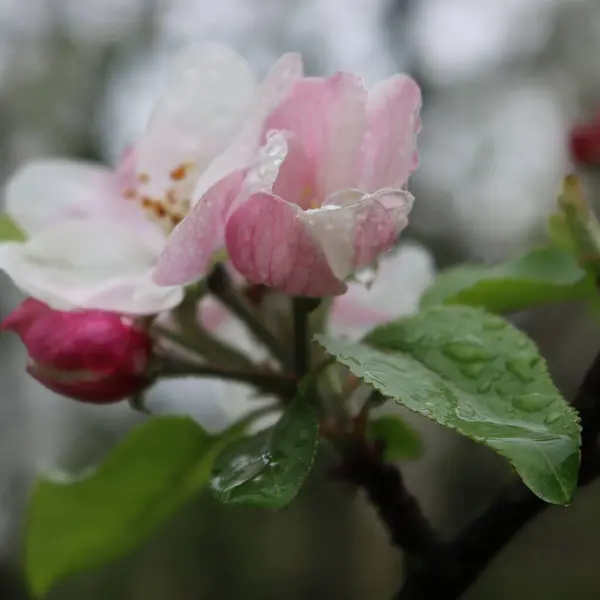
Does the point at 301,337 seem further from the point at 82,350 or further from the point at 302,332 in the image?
the point at 82,350

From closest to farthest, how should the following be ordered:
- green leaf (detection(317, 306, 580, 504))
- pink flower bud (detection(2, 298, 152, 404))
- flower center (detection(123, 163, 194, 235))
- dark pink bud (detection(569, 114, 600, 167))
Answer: green leaf (detection(317, 306, 580, 504)), pink flower bud (detection(2, 298, 152, 404)), flower center (detection(123, 163, 194, 235)), dark pink bud (detection(569, 114, 600, 167))

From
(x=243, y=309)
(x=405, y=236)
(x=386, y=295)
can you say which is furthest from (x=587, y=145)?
(x=405, y=236)

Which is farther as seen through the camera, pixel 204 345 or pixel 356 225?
pixel 204 345

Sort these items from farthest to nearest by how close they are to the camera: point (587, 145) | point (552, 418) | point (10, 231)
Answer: point (587, 145), point (10, 231), point (552, 418)

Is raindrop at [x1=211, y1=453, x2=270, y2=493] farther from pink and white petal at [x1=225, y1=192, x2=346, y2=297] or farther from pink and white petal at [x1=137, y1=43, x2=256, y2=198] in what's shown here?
pink and white petal at [x1=137, y1=43, x2=256, y2=198]

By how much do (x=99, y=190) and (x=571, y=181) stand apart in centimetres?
29

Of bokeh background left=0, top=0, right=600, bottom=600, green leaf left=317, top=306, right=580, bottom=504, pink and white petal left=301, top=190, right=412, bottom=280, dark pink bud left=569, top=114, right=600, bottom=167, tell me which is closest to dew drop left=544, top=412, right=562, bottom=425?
green leaf left=317, top=306, right=580, bottom=504

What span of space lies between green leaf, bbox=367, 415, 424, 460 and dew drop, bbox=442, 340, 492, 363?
205mm

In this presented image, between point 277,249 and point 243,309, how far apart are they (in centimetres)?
14

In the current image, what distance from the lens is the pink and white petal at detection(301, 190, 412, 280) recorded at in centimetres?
34

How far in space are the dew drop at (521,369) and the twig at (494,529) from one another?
0.19 ft

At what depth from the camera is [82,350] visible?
39cm

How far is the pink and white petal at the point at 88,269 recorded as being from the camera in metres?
0.39

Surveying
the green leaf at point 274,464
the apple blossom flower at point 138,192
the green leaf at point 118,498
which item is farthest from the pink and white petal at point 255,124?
the green leaf at point 118,498
